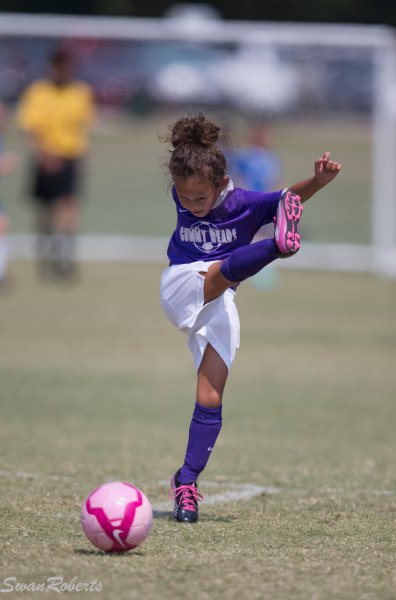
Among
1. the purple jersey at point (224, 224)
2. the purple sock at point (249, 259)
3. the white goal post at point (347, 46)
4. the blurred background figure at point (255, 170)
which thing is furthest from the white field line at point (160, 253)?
the purple sock at point (249, 259)

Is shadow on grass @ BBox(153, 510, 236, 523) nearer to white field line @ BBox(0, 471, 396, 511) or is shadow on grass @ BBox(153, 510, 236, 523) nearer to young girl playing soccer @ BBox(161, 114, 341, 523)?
young girl playing soccer @ BBox(161, 114, 341, 523)

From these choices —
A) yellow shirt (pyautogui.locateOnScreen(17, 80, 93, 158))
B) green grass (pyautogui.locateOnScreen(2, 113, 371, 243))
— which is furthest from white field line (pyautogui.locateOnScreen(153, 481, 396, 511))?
green grass (pyautogui.locateOnScreen(2, 113, 371, 243))

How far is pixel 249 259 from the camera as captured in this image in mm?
5152

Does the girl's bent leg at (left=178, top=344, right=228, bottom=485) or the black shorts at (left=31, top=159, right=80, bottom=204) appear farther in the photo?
the black shorts at (left=31, top=159, right=80, bottom=204)

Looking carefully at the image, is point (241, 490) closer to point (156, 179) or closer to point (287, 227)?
point (287, 227)

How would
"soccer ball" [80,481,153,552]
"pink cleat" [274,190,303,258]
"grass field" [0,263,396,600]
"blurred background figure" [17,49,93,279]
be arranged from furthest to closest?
"blurred background figure" [17,49,93,279]
"pink cleat" [274,190,303,258]
"soccer ball" [80,481,153,552]
"grass field" [0,263,396,600]

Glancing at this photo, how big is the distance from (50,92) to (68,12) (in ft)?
61.3

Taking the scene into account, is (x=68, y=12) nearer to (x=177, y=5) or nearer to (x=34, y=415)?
(x=177, y=5)

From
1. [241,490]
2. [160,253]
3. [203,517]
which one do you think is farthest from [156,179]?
[203,517]

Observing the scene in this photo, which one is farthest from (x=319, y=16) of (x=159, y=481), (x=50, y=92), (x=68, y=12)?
(x=159, y=481)

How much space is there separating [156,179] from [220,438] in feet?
57.4

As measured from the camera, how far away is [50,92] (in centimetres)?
1566

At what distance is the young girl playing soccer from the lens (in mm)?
5219

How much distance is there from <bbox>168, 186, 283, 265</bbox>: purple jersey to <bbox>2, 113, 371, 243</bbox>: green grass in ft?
44.9
